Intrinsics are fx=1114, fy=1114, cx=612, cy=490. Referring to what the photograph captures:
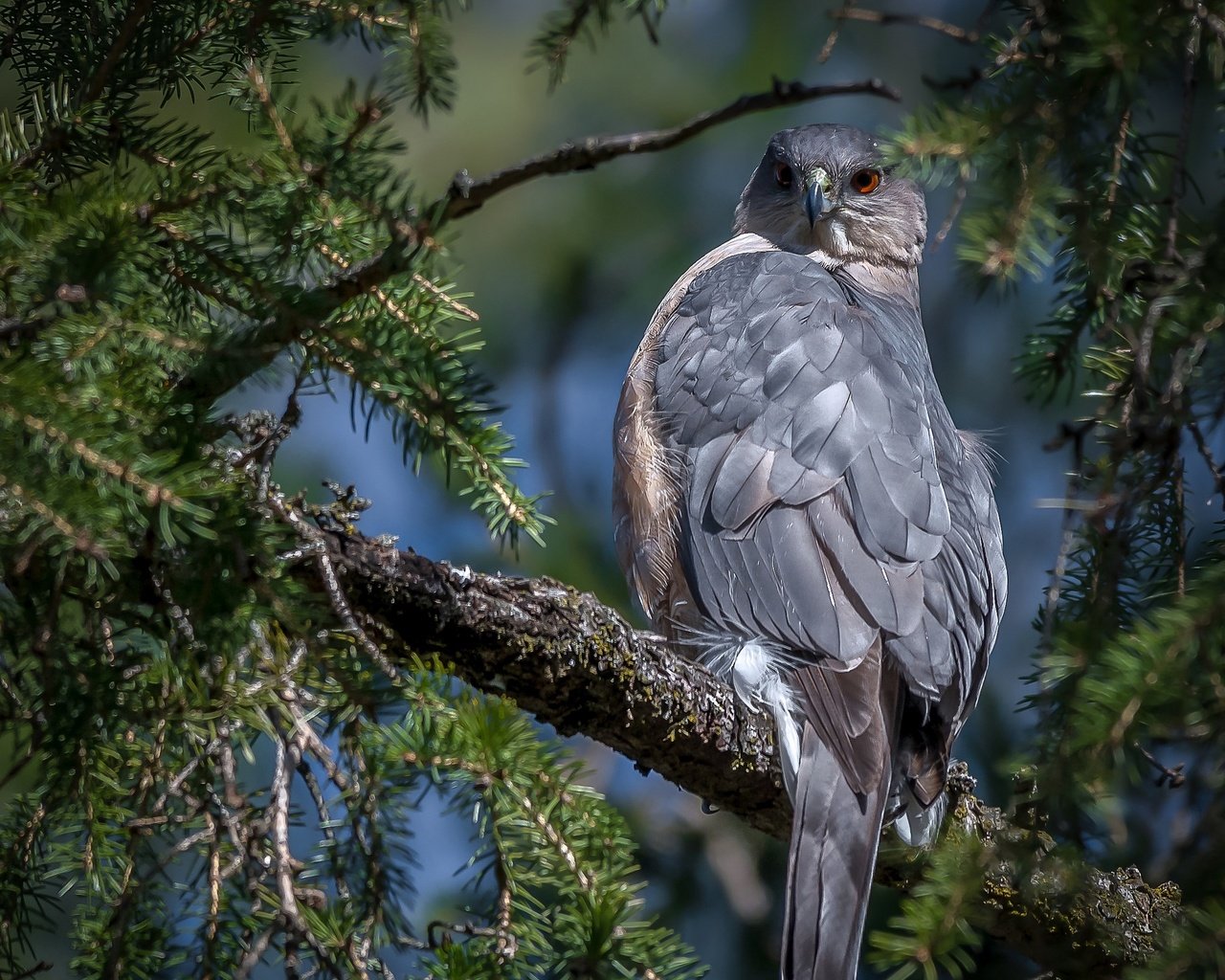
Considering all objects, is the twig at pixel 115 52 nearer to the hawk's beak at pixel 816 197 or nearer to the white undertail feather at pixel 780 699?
the white undertail feather at pixel 780 699

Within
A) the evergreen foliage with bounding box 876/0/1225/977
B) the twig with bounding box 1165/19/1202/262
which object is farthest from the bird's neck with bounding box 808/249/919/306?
the twig with bounding box 1165/19/1202/262

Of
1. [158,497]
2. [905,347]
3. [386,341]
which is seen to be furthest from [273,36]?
[905,347]

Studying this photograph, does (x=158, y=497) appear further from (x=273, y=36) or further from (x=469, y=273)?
(x=469, y=273)

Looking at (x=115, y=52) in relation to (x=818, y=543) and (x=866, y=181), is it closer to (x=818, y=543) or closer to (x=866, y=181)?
(x=818, y=543)

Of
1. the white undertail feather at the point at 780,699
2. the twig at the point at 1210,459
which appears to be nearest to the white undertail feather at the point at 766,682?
the white undertail feather at the point at 780,699

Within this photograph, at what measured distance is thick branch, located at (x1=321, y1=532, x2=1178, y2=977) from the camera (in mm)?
2521

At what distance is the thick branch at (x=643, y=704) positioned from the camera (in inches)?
99.3

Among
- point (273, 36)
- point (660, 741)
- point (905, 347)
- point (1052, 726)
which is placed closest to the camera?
point (1052, 726)

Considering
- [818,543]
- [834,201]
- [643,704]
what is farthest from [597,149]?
[834,201]

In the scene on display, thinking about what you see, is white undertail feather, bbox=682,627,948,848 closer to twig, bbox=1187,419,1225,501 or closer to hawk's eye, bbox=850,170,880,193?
twig, bbox=1187,419,1225,501

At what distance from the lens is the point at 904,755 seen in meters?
3.39

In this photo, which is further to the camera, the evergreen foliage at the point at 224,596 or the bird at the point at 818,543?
the bird at the point at 818,543

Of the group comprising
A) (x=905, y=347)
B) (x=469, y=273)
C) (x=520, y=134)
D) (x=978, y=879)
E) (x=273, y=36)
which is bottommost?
(x=978, y=879)

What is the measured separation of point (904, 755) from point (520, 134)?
4.98 m
